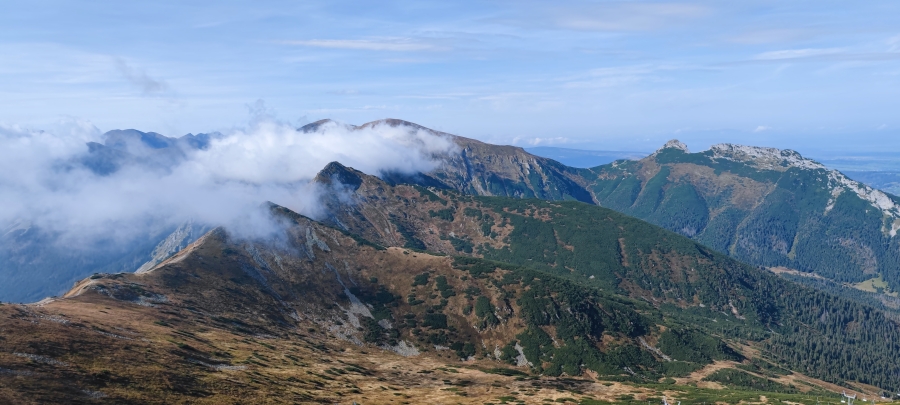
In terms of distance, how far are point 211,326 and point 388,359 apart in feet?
195

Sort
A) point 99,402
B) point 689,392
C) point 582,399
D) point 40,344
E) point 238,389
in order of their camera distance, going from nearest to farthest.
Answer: point 99,402
point 40,344
point 238,389
point 582,399
point 689,392

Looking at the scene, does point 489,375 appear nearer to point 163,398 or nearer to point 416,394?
point 416,394

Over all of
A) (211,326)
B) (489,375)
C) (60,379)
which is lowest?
(489,375)

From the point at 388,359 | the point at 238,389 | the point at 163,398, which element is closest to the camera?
the point at 163,398

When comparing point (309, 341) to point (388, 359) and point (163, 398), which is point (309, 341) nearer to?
point (388, 359)

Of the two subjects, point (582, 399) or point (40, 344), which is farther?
point (582, 399)

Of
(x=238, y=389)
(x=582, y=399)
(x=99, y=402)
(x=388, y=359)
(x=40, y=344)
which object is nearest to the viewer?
(x=99, y=402)

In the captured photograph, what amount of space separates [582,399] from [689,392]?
141 feet

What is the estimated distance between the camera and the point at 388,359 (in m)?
194

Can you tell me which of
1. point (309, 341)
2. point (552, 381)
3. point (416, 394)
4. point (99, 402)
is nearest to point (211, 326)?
point (309, 341)

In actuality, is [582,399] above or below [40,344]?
below

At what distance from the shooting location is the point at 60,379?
9331cm

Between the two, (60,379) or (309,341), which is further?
(309,341)

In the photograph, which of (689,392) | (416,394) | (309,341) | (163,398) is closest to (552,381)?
(689,392)
